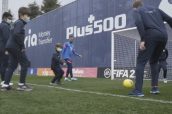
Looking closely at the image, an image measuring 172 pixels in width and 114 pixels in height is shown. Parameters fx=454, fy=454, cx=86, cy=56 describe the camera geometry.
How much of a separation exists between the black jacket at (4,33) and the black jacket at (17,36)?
1.18 meters

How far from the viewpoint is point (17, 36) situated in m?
10.1

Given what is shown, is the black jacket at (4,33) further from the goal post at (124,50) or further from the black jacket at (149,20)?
the goal post at (124,50)

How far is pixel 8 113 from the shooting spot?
6.28 meters

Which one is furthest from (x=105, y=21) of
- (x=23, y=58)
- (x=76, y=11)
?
(x=23, y=58)

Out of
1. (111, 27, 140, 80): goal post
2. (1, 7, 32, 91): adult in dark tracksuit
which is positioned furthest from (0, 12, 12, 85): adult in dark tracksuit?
(111, 27, 140, 80): goal post

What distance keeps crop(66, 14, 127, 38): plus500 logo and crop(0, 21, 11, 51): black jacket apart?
14967 millimetres

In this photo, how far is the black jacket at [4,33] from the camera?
11406mm

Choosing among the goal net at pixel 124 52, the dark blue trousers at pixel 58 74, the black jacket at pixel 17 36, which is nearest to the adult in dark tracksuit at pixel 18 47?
the black jacket at pixel 17 36

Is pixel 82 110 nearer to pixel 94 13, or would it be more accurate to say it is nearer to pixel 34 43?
pixel 94 13

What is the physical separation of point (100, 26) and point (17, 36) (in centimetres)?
1901

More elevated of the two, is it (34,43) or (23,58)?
(34,43)

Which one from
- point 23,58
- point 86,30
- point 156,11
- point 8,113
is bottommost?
point 8,113

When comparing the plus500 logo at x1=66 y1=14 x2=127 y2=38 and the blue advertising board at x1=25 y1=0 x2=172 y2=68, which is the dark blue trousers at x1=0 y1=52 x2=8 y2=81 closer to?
the blue advertising board at x1=25 y1=0 x2=172 y2=68

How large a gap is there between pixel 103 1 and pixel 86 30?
9.17 feet
